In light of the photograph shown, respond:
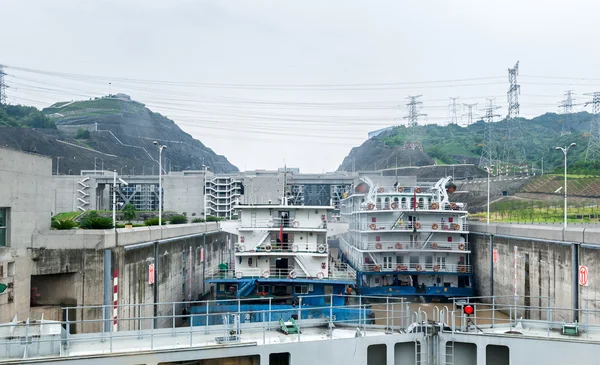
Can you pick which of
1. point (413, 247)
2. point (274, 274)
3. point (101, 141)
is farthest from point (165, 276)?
point (101, 141)

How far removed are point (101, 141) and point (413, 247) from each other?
140090 millimetres

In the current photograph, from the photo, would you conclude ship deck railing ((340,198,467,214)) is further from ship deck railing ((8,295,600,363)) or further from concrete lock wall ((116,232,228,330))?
ship deck railing ((8,295,600,363))

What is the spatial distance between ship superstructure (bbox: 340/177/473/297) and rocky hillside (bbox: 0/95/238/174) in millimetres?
89272

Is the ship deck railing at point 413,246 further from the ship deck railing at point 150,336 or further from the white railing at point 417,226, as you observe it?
the ship deck railing at point 150,336

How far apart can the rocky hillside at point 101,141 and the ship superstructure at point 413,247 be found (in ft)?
293

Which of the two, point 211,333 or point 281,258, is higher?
point 211,333

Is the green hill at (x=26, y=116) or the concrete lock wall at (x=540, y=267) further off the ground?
the green hill at (x=26, y=116)

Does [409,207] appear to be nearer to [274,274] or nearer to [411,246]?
[411,246]

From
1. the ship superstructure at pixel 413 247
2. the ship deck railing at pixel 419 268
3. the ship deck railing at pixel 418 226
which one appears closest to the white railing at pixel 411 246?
the ship superstructure at pixel 413 247

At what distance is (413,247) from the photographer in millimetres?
33156

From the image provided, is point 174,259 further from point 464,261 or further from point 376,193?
point 464,261

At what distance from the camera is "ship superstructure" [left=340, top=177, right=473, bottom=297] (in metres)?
32.0

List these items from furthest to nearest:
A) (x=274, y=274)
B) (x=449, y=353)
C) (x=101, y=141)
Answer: (x=101, y=141), (x=274, y=274), (x=449, y=353)

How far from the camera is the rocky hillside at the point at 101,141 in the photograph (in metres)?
118
